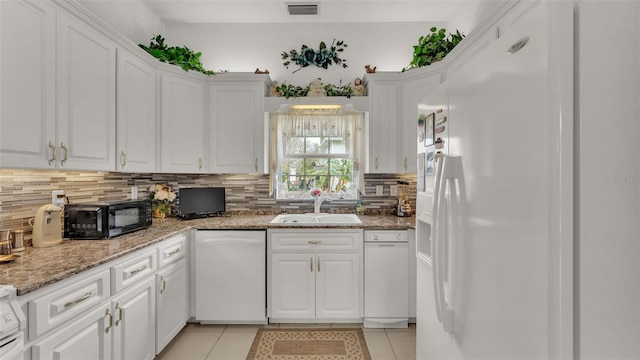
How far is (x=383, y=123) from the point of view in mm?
2922

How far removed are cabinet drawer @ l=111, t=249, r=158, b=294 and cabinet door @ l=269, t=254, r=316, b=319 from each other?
3.06 ft

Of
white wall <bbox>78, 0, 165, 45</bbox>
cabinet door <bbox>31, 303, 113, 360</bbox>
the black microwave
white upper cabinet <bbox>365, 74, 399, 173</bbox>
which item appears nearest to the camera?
cabinet door <bbox>31, 303, 113, 360</bbox>

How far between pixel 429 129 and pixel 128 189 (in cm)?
265

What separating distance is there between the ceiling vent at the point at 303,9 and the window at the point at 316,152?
3.10 feet

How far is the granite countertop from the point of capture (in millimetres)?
1260

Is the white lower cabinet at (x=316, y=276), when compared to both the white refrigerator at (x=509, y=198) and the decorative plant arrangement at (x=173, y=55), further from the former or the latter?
the decorative plant arrangement at (x=173, y=55)

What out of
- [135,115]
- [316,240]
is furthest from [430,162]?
[135,115]

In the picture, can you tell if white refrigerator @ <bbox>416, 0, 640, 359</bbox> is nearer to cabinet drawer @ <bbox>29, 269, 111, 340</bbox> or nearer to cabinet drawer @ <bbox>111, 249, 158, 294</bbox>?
cabinet drawer @ <bbox>29, 269, 111, 340</bbox>

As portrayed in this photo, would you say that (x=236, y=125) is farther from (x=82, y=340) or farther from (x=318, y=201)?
(x=82, y=340)

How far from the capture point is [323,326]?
2.67 m

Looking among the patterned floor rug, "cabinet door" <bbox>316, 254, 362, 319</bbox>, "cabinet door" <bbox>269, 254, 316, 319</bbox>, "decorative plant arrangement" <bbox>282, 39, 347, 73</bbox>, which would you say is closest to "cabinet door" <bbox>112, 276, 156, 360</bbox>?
the patterned floor rug

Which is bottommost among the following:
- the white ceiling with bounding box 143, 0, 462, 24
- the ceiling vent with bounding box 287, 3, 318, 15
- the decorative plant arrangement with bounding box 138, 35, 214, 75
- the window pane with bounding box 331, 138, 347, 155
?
the window pane with bounding box 331, 138, 347, 155

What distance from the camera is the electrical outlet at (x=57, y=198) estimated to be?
2.00 m

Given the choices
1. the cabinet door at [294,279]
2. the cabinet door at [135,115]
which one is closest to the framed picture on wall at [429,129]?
the cabinet door at [294,279]
